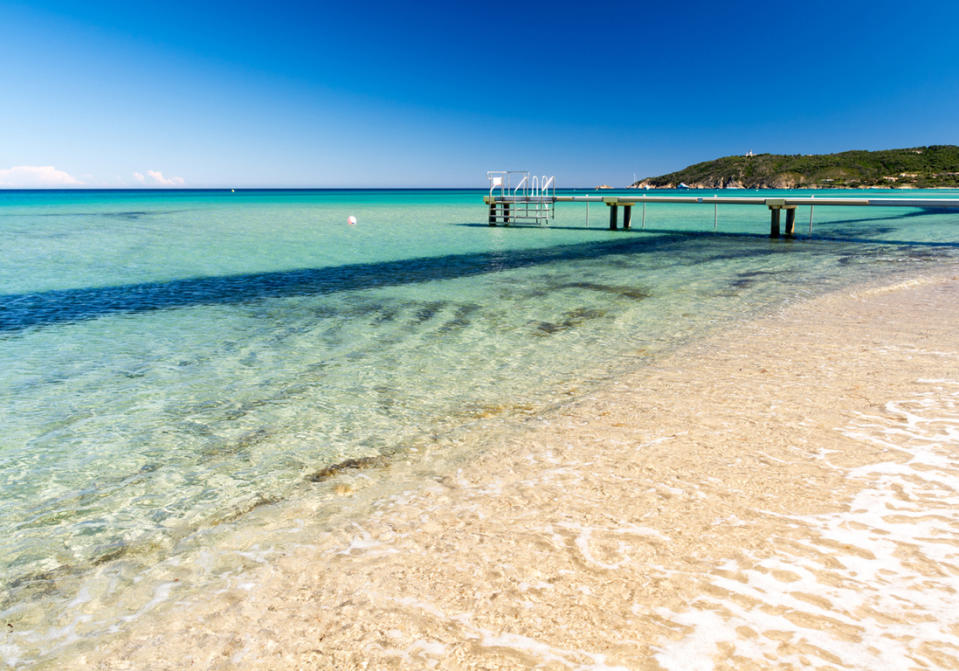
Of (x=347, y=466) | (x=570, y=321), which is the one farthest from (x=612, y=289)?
(x=347, y=466)

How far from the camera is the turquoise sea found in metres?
3.73

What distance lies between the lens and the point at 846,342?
8.50m

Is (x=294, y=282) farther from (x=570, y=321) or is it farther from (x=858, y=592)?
(x=858, y=592)

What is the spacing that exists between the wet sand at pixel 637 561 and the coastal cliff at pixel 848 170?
144927 mm

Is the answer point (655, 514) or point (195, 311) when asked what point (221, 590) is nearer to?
point (655, 514)

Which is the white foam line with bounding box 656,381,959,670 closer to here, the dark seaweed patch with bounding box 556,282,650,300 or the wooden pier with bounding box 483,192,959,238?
the dark seaweed patch with bounding box 556,282,650,300

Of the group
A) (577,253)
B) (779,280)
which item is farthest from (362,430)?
(577,253)

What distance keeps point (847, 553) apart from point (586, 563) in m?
1.52

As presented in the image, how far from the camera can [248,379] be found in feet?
24.0

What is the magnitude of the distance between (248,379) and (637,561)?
5506mm

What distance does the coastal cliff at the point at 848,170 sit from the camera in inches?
5054

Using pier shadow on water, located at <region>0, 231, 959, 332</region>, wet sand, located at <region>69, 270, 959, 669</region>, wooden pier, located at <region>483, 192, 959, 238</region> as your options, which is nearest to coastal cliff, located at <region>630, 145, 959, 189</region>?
wooden pier, located at <region>483, 192, 959, 238</region>

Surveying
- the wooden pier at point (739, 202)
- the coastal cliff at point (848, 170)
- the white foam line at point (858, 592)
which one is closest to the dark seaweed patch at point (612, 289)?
the wooden pier at point (739, 202)

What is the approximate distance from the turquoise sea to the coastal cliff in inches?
5437
